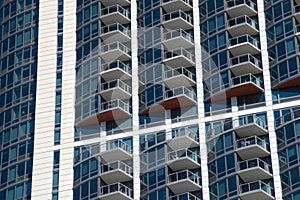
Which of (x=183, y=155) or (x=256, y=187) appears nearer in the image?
(x=256, y=187)

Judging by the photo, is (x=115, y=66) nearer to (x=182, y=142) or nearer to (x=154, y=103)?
(x=154, y=103)

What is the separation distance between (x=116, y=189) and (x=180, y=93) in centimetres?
1126

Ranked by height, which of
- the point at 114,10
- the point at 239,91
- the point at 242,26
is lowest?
the point at 239,91

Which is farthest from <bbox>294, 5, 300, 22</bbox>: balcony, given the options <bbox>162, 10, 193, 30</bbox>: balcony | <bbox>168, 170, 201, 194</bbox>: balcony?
<bbox>168, 170, 201, 194</bbox>: balcony

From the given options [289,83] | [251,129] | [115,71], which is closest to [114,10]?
[115,71]

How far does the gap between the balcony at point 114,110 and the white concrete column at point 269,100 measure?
13.6 metres

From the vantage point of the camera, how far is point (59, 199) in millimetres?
110000

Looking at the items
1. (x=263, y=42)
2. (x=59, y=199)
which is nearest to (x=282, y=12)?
(x=263, y=42)

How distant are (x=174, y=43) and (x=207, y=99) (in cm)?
729

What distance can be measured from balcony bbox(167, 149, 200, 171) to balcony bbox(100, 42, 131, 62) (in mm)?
13349

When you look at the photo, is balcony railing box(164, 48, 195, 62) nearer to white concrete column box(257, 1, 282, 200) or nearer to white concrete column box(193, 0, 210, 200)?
white concrete column box(193, 0, 210, 200)

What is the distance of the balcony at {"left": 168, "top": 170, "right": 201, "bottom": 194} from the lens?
105250 millimetres

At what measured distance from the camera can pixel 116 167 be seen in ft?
356

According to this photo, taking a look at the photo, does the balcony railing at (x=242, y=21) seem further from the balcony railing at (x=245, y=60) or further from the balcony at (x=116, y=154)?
the balcony at (x=116, y=154)
